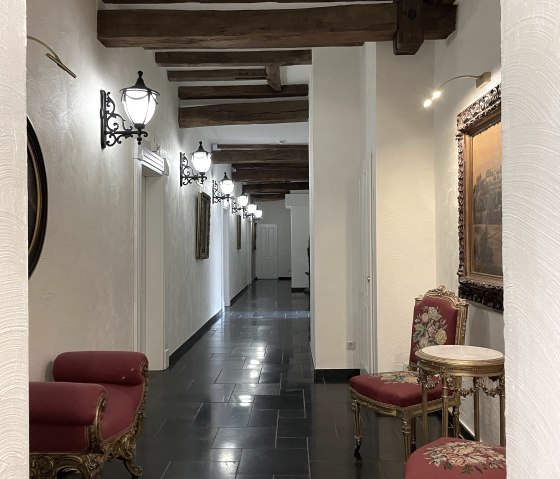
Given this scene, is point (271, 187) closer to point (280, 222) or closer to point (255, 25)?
point (280, 222)

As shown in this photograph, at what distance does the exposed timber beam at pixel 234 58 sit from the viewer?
5.70 metres

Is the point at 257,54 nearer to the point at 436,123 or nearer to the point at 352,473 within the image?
the point at 436,123

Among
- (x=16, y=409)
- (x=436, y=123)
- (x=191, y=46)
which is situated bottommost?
(x=16, y=409)

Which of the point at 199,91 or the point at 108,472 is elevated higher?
the point at 199,91

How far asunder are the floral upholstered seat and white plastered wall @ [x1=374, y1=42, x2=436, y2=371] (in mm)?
632

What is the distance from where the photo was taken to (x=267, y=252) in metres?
21.9

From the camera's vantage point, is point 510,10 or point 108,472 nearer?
point 510,10

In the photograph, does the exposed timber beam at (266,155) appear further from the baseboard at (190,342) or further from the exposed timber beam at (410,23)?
the exposed timber beam at (410,23)

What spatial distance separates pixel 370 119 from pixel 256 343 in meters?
4.08

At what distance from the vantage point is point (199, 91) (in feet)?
23.2

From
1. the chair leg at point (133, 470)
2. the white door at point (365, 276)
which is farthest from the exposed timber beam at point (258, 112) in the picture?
the chair leg at point (133, 470)

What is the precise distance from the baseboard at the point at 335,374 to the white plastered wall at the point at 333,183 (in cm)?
5

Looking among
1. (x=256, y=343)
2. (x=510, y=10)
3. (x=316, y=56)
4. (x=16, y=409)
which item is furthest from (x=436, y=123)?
(x=256, y=343)

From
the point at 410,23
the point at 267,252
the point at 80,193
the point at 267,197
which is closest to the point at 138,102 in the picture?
the point at 80,193
